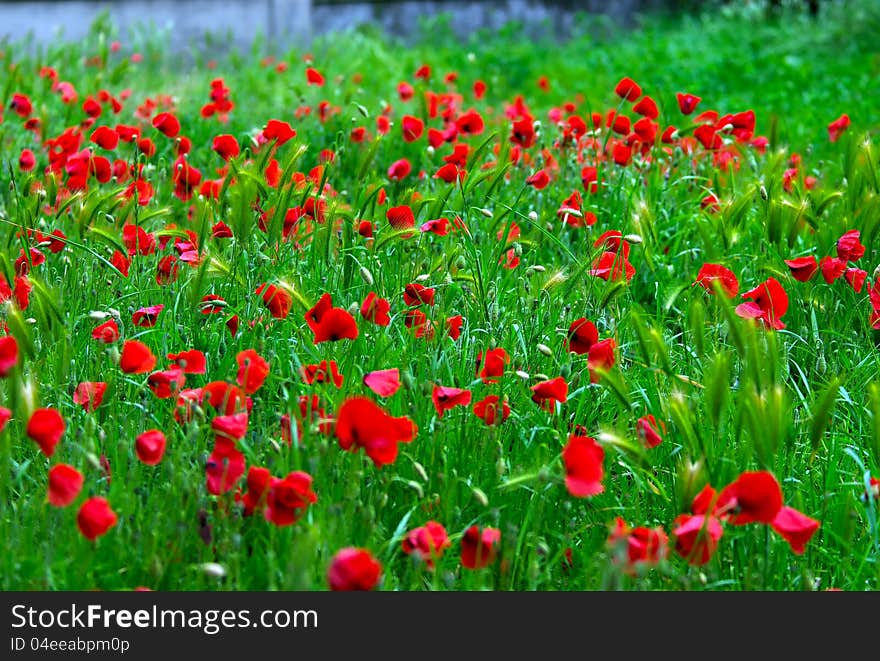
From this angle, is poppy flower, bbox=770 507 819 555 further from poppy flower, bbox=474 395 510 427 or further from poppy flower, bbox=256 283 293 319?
poppy flower, bbox=256 283 293 319

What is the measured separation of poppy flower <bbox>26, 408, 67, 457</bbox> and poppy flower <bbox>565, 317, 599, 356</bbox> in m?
0.91

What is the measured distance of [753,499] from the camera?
1.34m

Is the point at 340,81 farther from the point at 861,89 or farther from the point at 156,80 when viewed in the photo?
the point at 861,89

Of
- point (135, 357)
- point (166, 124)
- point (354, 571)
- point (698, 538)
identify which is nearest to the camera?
point (354, 571)

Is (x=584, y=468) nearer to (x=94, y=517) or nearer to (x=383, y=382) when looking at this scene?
(x=383, y=382)

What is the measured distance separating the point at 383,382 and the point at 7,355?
21.1 inches

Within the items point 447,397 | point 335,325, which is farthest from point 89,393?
point 447,397

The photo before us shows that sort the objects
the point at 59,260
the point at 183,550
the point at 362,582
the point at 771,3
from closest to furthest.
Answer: the point at 362,582
the point at 183,550
the point at 59,260
the point at 771,3

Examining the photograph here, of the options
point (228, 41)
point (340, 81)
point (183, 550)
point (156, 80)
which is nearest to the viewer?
point (183, 550)

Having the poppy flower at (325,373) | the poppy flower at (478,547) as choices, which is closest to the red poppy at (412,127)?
the poppy flower at (325,373)

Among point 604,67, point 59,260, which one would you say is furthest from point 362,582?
point 604,67

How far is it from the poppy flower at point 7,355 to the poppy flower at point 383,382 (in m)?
0.50
